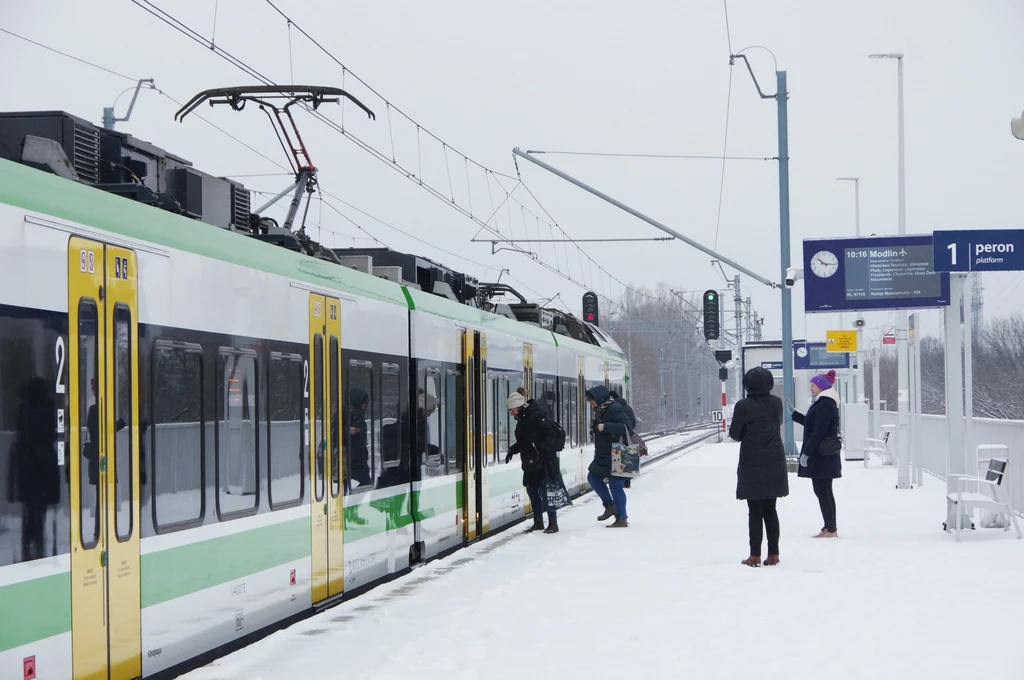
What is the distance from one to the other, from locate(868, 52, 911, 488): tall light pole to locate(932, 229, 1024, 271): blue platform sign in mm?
6492

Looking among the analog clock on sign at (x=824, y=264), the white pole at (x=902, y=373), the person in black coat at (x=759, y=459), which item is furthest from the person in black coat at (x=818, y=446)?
the white pole at (x=902, y=373)

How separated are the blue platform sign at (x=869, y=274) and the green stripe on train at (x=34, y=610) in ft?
41.2

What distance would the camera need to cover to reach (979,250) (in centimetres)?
1435

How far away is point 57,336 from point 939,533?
10.7m

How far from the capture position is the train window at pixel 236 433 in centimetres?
792

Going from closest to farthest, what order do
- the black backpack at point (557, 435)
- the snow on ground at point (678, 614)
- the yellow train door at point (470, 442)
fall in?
the snow on ground at point (678, 614), the yellow train door at point (470, 442), the black backpack at point (557, 435)

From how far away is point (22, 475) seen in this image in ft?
18.7

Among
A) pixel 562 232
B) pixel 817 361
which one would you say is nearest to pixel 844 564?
pixel 562 232

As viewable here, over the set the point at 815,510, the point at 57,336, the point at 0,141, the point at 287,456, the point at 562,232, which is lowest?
the point at 815,510

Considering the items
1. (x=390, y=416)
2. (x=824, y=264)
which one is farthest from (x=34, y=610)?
(x=824, y=264)

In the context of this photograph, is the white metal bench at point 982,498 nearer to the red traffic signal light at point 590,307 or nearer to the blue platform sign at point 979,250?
the blue platform sign at point 979,250

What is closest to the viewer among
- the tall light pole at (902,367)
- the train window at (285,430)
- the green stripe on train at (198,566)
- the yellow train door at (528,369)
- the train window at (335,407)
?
the green stripe on train at (198,566)

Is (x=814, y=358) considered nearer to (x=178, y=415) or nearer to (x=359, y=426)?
(x=359, y=426)

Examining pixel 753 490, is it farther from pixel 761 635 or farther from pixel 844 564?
pixel 761 635
